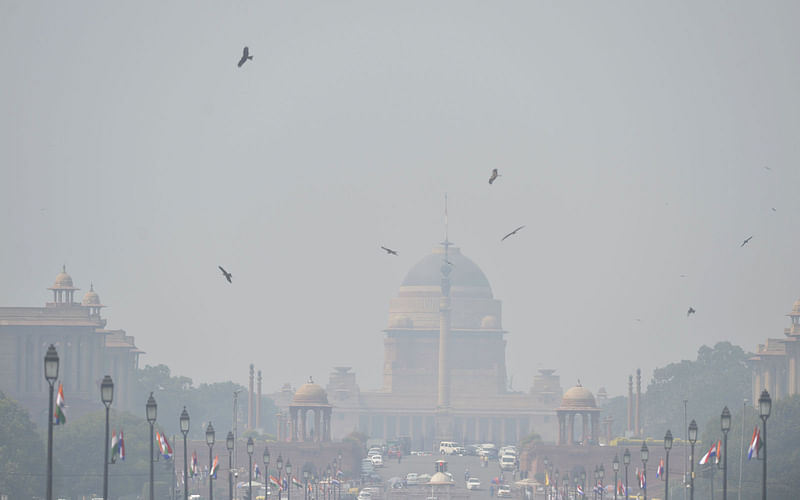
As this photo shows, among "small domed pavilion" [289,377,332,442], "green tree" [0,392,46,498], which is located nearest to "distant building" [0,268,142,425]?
"small domed pavilion" [289,377,332,442]

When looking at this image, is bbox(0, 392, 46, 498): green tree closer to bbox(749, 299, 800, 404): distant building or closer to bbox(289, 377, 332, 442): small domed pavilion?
bbox(289, 377, 332, 442): small domed pavilion

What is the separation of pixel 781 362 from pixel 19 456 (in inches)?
3840

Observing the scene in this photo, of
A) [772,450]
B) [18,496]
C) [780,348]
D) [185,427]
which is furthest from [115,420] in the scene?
[780,348]

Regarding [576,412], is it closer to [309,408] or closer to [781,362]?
[309,408]

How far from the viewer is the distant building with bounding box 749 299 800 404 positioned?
586ft

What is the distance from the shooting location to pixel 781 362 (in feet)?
618

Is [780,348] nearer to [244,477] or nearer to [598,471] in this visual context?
[244,477]

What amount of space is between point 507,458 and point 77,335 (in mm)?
36597

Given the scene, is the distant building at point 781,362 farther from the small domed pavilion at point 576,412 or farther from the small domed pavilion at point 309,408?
the small domed pavilion at point 309,408

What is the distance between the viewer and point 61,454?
4843 inches

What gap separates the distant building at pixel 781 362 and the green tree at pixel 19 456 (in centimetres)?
8073

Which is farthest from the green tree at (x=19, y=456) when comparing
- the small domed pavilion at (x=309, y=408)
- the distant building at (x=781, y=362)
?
the distant building at (x=781, y=362)

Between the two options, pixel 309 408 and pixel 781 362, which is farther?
pixel 781 362

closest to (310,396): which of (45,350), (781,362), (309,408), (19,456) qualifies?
(309,408)
